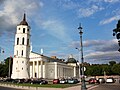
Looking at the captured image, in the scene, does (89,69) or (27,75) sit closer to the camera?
(27,75)

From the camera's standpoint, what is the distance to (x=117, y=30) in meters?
34.9

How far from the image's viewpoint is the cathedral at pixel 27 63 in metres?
114

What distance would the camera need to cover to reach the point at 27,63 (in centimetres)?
11869

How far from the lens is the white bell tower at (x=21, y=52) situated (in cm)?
11300

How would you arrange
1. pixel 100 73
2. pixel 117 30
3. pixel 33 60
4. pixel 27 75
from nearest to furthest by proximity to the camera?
pixel 117 30 → pixel 27 75 → pixel 33 60 → pixel 100 73

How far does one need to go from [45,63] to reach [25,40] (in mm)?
22282

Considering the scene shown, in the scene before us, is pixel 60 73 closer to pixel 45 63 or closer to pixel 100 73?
pixel 45 63

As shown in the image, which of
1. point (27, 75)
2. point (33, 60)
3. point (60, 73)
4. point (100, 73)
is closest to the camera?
→ point (27, 75)

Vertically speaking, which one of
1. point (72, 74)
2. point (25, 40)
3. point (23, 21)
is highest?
point (23, 21)

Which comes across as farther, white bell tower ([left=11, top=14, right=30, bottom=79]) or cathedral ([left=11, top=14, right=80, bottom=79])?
cathedral ([left=11, top=14, right=80, bottom=79])

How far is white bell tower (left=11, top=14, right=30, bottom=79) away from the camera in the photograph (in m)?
113

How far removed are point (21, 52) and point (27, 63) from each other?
21.7ft

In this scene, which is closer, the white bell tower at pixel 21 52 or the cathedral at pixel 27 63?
the white bell tower at pixel 21 52

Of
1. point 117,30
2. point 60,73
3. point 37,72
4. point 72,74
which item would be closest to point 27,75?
point 37,72
